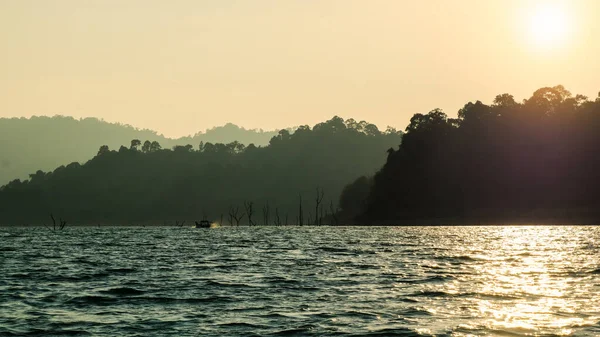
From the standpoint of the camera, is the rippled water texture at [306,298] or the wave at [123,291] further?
the wave at [123,291]

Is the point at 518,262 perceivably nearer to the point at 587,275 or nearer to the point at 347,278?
the point at 587,275

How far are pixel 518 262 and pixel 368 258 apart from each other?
1394 centimetres

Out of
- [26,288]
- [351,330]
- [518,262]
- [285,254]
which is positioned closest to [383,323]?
[351,330]

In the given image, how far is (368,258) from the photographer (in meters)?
76.8

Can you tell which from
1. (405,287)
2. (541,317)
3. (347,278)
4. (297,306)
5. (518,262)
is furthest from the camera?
(518,262)

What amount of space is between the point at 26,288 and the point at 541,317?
1177 inches

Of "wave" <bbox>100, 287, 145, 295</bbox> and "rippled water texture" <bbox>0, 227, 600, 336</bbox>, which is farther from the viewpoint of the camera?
"wave" <bbox>100, 287, 145, 295</bbox>

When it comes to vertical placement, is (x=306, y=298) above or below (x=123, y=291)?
below

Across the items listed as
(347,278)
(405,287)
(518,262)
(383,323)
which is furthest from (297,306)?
(518,262)

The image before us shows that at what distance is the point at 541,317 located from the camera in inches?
1359

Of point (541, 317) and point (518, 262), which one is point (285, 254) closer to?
point (518, 262)

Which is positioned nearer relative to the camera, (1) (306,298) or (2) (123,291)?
(1) (306,298)

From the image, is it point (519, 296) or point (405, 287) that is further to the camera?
point (405, 287)

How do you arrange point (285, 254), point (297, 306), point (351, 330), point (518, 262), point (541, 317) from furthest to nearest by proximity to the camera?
point (285, 254), point (518, 262), point (297, 306), point (541, 317), point (351, 330)
